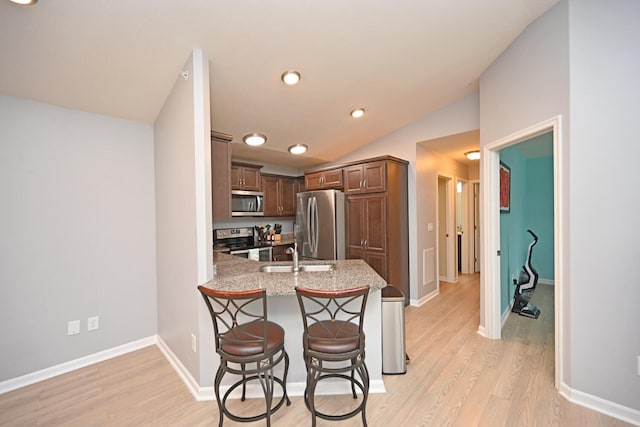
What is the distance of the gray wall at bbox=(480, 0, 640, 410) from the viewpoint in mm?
1856

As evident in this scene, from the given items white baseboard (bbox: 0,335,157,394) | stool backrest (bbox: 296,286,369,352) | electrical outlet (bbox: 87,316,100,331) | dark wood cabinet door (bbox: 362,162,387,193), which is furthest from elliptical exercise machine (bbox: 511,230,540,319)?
electrical outlet (bbox: 87,316,100,331)

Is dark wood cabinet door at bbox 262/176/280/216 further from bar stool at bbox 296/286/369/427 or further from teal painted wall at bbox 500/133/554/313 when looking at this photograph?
teal painted wall at bbox 500/133/554/313

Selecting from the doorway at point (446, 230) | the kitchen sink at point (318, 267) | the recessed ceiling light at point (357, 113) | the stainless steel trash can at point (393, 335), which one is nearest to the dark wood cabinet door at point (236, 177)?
the recessed ceiling light at point (357, 113)

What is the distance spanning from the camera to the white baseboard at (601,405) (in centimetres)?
183

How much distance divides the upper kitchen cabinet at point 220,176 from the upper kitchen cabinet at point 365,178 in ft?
6.88

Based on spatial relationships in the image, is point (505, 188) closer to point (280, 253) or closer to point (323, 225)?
point (323, 225)

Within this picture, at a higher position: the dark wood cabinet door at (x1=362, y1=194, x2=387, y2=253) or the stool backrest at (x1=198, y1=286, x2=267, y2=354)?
the dark wood cabinet door at (x1=362, y1=194, x2=387, y2=253)

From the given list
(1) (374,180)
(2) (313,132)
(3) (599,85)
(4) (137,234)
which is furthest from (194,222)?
(3) (599,85)

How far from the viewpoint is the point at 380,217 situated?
3.88m

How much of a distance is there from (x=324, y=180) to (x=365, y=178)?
2.54 ft

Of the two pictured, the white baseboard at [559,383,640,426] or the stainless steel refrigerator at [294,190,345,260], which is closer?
the white baseboard at [559,383,640,426]

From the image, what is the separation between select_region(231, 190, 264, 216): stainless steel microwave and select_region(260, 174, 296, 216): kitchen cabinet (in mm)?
192

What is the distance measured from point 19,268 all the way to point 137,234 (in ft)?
2.93

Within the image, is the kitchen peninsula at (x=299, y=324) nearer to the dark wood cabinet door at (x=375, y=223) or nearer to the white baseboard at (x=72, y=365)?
the white baseboard at (x=72, y=365)
